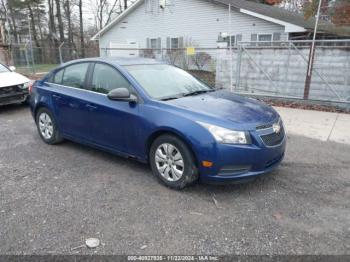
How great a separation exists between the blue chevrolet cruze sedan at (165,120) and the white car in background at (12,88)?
131 inches

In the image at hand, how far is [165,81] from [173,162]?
4.37 feet

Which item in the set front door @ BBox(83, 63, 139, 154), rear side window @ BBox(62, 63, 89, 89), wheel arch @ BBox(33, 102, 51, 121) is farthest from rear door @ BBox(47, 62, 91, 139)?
wheel arch @ BBox(33, 102, 51, 121)

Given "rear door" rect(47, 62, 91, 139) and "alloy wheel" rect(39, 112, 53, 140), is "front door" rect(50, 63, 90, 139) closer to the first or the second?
"rear door" rect(47, 62, 91, 139)

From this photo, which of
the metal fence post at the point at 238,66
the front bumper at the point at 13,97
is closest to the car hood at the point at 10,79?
the front bumper at the point at 13,97

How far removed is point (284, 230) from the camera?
9.52ft

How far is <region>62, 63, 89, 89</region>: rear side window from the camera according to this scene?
4684mm

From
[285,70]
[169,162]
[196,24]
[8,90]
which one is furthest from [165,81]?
[196,24]

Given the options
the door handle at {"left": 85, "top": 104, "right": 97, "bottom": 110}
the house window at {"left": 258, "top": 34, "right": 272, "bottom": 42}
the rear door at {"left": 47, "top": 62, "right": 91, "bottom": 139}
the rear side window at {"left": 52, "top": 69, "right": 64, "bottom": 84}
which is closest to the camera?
the door handle at {"left": 85, "top": 104, "right": 97, "bottom": 110}

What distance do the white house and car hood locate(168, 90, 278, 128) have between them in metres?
11.7

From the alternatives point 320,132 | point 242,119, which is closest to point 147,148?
point 242,119

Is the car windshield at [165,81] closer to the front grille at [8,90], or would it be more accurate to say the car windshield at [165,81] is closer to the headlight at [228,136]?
the headlight at [228,136]

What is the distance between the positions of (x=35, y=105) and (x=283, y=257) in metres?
4.78

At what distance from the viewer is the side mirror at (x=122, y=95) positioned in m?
3.83

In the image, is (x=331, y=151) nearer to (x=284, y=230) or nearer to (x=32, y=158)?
(x=284, y=230)
